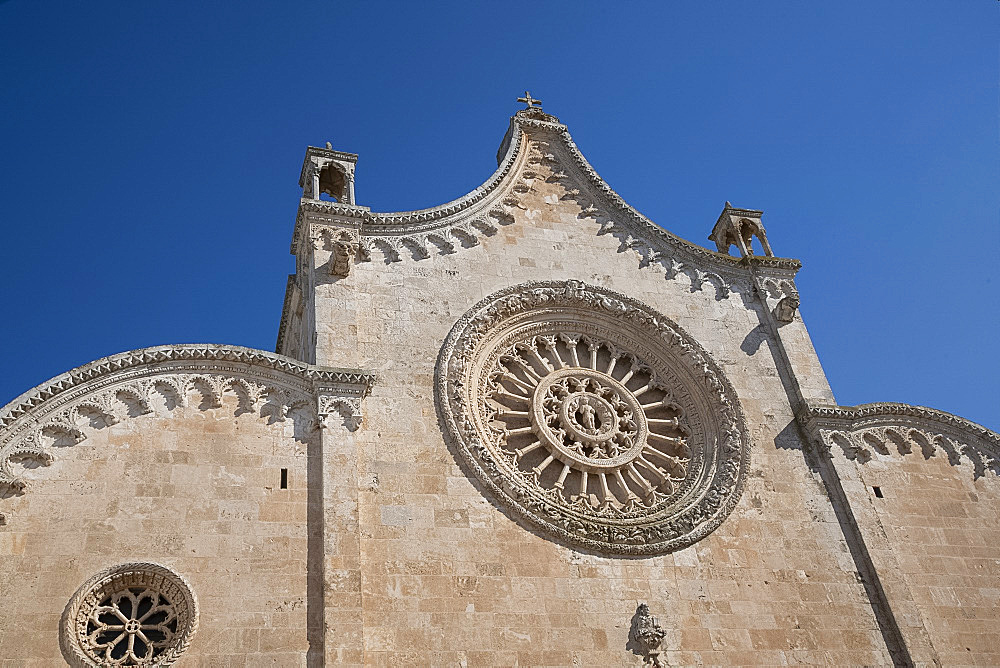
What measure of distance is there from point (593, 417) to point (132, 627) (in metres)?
7.75

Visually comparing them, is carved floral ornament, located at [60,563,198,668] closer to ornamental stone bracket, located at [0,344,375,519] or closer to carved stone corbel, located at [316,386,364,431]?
ornamental stone bracket, located at [0,344,375,519]

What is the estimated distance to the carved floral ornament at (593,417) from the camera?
1356 cm

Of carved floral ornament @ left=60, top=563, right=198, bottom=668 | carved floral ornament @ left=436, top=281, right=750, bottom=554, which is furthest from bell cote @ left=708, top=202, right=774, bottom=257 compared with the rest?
carved floral ornament @ left=60, top=563, right=198, bottom=668

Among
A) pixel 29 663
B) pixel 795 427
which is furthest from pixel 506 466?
pixel 29 663

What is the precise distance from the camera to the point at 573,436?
14805 millimetres

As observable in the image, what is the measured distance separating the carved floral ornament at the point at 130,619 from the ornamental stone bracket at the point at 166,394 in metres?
1.76

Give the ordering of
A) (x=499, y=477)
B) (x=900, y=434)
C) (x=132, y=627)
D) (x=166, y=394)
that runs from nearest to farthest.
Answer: (x=132, y=627)
(x=166, y=394)
(x=499, y=477)
(x=900, y=434)

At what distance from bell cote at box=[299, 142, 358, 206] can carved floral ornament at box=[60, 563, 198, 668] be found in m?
7.84

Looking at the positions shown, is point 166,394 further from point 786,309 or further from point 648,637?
point 786,309

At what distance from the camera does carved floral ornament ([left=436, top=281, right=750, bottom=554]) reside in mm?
13562

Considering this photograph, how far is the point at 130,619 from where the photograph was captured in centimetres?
1066

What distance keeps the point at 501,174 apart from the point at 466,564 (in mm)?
8773

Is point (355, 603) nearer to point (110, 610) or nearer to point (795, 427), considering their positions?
point (110, 610)

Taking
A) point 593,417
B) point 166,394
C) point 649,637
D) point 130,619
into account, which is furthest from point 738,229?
point 130,619
